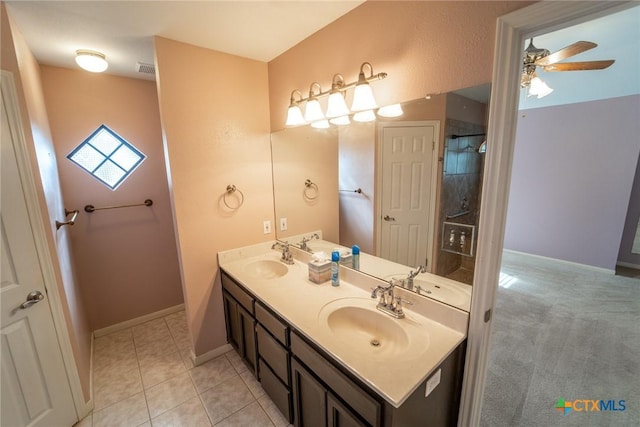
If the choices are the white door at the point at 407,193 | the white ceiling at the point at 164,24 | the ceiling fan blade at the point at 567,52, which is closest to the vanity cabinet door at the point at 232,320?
the white door at the point at 407,193

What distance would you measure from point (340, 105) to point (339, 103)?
0.01m

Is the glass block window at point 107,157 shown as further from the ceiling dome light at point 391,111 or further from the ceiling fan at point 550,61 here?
the ceiling fan at point 550,61

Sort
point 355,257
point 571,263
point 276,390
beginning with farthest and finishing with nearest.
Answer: point 571,263 → point 355,257 → point 276,390


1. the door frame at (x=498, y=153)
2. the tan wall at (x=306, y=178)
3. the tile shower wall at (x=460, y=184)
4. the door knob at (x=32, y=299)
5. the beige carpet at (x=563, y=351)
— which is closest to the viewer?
the door frame at (x=498, y=153)

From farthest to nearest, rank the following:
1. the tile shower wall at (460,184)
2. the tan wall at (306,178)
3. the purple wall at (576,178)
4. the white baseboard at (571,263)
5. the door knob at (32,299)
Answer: the white baseboard at (571,263) → the purple wall at (576,178) → the tan wall at (306,178) → the door knob at (32,299) → the tile shower wall at (460,184)

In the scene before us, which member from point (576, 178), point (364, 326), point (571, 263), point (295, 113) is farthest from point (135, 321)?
point (576, 178)

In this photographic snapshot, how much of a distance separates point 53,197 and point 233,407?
74.1 inches

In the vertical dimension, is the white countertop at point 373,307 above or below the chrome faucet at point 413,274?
below

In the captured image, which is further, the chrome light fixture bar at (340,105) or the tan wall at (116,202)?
the tan wall at (116,202)

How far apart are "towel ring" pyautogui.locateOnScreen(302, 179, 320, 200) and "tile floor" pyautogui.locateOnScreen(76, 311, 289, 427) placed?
1487 millimetres

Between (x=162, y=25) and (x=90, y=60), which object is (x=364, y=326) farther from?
(x=90, y=60)

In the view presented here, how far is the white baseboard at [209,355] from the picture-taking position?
7.02 ft

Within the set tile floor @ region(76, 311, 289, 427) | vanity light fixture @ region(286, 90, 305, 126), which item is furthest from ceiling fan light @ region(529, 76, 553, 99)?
tile floor @ region(76, 311, 289, 427)

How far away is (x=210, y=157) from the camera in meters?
1.97
